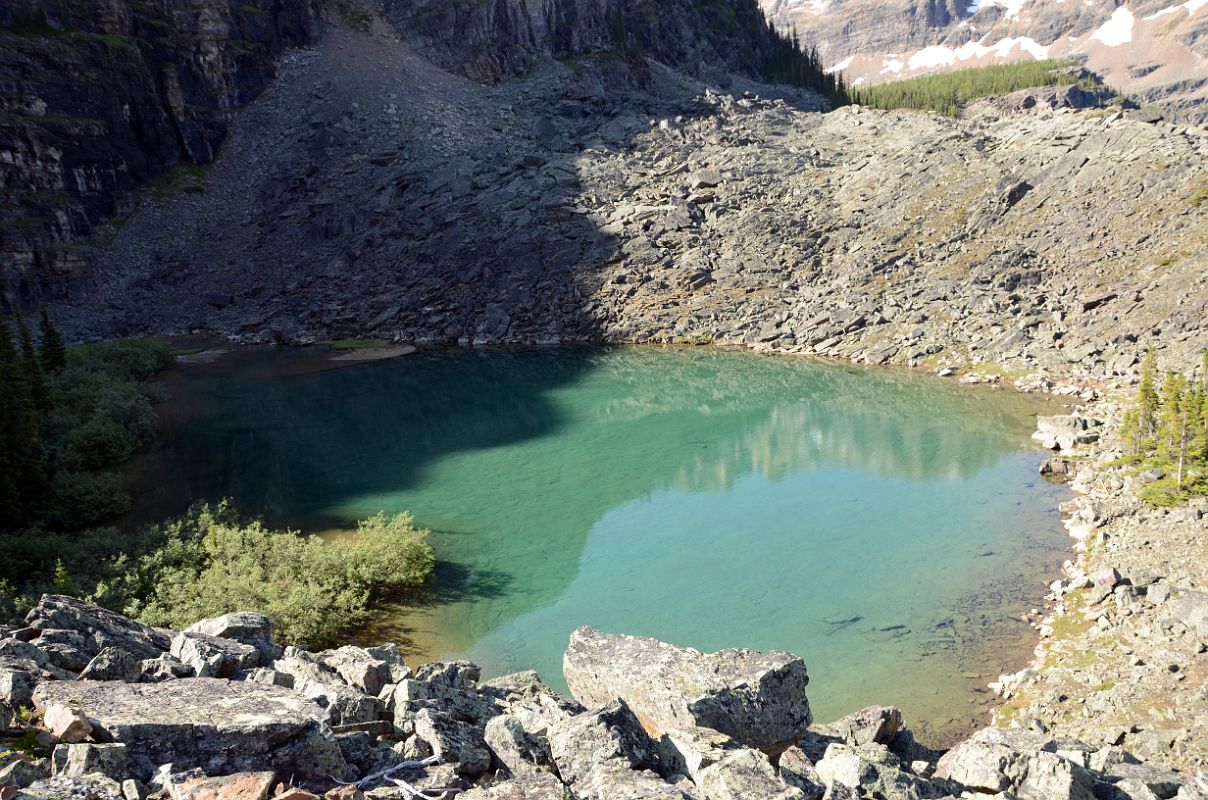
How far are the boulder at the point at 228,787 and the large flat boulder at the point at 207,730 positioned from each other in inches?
26.5

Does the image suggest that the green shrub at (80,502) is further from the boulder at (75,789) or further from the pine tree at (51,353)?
the boulder at (75,789)

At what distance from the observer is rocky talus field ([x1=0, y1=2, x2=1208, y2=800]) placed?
9.92 metres

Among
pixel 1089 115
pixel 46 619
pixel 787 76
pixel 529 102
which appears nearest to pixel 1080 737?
pixel 46 619

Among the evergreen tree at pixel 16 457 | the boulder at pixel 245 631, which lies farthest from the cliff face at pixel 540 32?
the boulder at pixel 245 631

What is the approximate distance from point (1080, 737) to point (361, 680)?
43.0 ft

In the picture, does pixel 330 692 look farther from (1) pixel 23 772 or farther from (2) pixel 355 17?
(2) pixel 355 17

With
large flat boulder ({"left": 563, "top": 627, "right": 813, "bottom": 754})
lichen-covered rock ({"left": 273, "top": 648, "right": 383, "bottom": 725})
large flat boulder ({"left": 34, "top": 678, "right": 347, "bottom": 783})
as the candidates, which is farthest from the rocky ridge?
large flat boulder ({"left": 34, "top": 678, "right": 347, "bottom": 783})

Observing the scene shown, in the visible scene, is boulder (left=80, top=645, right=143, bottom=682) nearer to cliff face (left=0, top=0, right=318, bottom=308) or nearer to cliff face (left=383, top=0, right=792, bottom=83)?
cliff face (left=0, top=0, right=318, bottom=308)

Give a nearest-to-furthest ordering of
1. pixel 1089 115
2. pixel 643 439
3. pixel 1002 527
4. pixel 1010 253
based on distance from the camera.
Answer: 1. pixel 1002 527
2. pixel 643 439
3. pixel 1010 253
4. pixel 1089 115

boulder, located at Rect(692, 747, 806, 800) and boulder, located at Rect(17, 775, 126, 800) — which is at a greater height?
boulder, located at Rect(17, 775, 126, 800)

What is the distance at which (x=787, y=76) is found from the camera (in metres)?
144

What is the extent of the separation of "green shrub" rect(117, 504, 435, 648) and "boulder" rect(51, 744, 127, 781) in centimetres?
1334

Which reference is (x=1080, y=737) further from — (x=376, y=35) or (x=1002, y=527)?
(x=376, y=35)

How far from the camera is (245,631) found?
14250 millimetres
